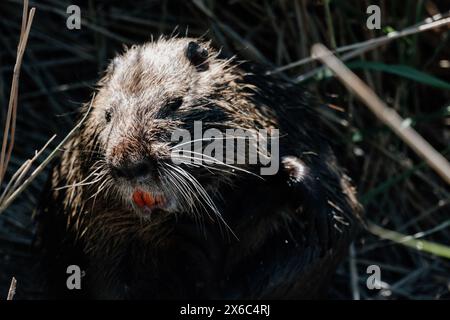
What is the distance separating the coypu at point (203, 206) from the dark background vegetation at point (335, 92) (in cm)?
46

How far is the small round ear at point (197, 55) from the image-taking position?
3643mm

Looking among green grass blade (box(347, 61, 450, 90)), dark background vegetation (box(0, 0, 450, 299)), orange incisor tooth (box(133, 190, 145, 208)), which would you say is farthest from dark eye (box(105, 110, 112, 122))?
green grass blade (box(347, 61, 450, 90))

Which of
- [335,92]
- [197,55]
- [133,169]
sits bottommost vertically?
[133,169]

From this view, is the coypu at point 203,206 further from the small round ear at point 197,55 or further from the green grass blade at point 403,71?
the green grass blade at point 403,71

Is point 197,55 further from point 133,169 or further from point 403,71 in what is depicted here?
A: point 403,71

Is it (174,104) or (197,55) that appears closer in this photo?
(174,104)

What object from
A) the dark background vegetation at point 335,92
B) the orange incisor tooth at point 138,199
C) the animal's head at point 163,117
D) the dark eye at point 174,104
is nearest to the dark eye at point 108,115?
the animal's head at point 163,117

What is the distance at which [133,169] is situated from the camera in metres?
3.01

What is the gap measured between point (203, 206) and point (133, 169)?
495 mm

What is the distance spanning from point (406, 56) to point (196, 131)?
1675 mm

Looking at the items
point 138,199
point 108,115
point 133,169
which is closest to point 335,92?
point 108,115

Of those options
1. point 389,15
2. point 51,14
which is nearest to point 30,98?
point 51,14

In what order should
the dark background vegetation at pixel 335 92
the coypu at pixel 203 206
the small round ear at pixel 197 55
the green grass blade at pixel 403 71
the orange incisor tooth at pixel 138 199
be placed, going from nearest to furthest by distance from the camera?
the orange incisor tooth at pixel 138 199 → the coypu at pixel 203 206 → the small round ear at pixel 197 55 → the green grass blade at pixel 403 71 → the dark background vegetation at pixel 335 92

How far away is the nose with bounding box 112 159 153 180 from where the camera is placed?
9.86 ft
